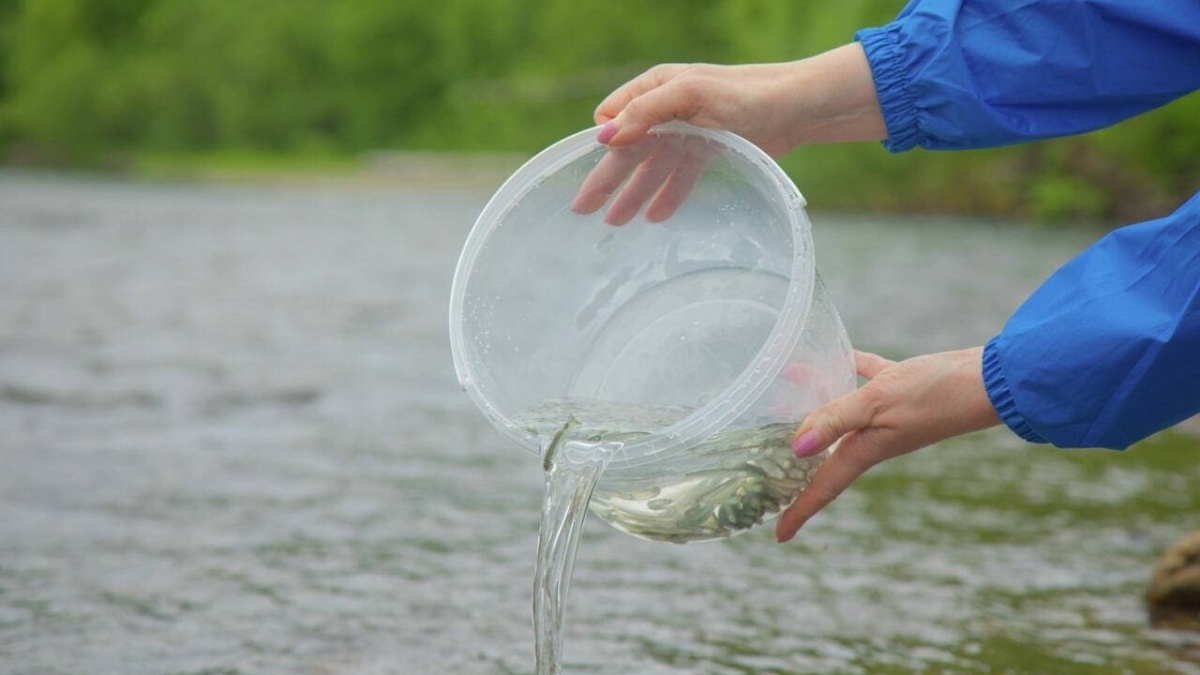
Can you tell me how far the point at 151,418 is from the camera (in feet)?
17.7

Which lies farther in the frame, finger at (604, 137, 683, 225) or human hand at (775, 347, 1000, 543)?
finger at (604, 137, 683, 225)

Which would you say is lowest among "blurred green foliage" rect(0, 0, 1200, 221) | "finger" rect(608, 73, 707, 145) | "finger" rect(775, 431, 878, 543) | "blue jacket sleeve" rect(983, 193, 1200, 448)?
"finger" rect(775, 431, 878, 543)

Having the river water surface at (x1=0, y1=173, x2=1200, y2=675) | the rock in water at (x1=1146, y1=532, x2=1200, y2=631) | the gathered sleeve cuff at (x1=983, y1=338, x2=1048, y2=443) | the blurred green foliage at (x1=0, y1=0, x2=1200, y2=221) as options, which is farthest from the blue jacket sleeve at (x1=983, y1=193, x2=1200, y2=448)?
the blurred green foliage at (x1=0, y1=0, x2=1200, y2=221)

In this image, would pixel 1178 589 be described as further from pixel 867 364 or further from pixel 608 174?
pixel 608 174

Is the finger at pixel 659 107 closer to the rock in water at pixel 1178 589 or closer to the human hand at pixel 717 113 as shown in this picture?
the human hand at pixel 717 113

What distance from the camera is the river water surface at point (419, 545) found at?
3.01 meters

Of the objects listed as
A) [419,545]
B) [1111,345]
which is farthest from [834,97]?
[419,545]

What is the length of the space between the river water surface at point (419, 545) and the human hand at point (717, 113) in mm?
1062

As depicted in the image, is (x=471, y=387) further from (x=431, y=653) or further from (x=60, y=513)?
(x=60, y=513)

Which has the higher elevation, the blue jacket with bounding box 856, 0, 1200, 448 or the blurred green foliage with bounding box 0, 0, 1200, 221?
the blurred green foliage with bounding box 0, 0, 1200, 221

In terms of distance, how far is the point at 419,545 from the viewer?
3.82 meters

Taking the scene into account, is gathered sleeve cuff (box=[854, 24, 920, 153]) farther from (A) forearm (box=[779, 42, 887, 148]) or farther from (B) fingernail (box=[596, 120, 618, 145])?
(B) fingernail (box=[596, 120, 618, 145])

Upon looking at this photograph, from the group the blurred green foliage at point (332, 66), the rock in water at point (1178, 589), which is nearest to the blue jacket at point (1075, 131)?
the rock in water at point (1178, 589)

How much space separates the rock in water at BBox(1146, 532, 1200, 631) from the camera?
3.32 metres
